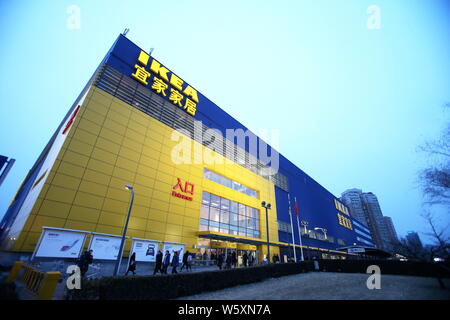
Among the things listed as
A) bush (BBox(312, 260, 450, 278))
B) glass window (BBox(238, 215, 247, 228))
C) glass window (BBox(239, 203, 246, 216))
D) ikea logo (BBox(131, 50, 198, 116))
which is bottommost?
bush (BBox(312, 260, 450, 278))

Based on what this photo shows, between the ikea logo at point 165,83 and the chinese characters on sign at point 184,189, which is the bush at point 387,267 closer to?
the chinese characters on sign at point 184,189

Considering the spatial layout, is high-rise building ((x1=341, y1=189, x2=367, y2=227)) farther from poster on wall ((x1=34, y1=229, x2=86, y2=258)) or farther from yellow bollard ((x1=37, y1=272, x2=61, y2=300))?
yellow bollard ((x1=37, y1=272, x2=61, y2=300))

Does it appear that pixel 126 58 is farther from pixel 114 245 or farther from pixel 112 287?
pixel 112 287

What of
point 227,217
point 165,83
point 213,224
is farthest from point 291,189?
point 165,83

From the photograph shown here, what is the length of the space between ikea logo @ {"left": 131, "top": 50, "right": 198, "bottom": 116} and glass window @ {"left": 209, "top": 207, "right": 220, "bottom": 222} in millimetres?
13812

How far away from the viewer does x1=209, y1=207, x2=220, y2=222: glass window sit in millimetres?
24812

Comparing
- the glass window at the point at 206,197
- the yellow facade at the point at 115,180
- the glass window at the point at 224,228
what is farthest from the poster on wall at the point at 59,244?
the glass window at the point at 224,228

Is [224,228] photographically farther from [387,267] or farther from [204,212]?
[387,267]

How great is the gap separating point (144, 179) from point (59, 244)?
8329mm

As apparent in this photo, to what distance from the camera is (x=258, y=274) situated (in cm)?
1337

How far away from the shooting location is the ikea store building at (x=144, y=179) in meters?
14.4

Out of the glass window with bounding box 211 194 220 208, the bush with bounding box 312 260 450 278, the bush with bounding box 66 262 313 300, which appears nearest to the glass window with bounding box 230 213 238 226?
the glass window with bounding box 211 194 220 208

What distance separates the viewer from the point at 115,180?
17.5m
